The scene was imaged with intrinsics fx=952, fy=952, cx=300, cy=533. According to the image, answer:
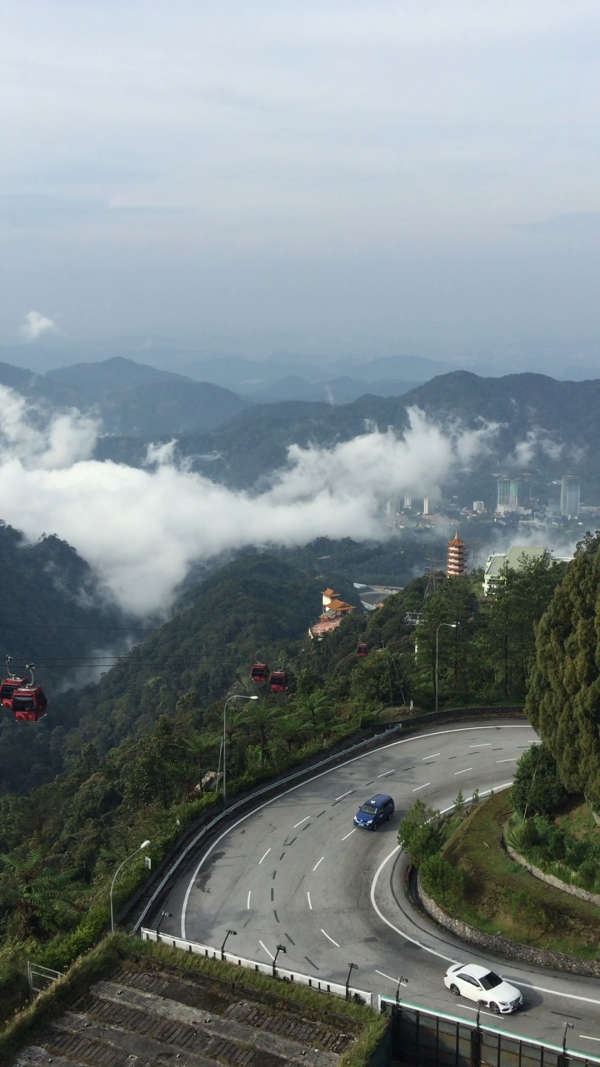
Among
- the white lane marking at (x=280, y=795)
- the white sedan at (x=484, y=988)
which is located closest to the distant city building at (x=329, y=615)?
the white lane marking at (x=280, y=795)

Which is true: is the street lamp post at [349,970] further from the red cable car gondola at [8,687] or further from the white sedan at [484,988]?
the red cable car gondola at [8,687]

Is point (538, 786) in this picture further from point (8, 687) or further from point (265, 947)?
point (8, 687)

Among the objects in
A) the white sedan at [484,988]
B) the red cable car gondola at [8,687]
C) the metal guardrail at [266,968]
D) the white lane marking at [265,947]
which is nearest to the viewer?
the white sedan at [484,988]

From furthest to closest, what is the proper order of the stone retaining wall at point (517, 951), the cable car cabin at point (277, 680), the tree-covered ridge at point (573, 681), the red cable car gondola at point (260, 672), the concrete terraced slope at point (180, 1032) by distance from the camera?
the red cable car gondola at point (260, 672)
the cable car cabin at point (277, 680)
the tree-covered ridge at point (573, 681)
the stone retaining wall at point (517, 951)
the concrete terraced slope at point (180, 1032)

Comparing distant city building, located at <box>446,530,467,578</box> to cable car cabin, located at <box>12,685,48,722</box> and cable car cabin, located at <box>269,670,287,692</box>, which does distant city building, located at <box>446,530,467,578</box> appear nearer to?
cable car cabin, located at <box>269,670,287,692</box>

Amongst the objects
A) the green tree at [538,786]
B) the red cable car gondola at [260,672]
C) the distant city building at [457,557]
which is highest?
the green tree at [538,786]

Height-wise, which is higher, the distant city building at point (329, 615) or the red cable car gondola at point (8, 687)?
the red cable car gondola at point (8, 687)

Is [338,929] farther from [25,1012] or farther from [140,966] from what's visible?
[25,1012]
